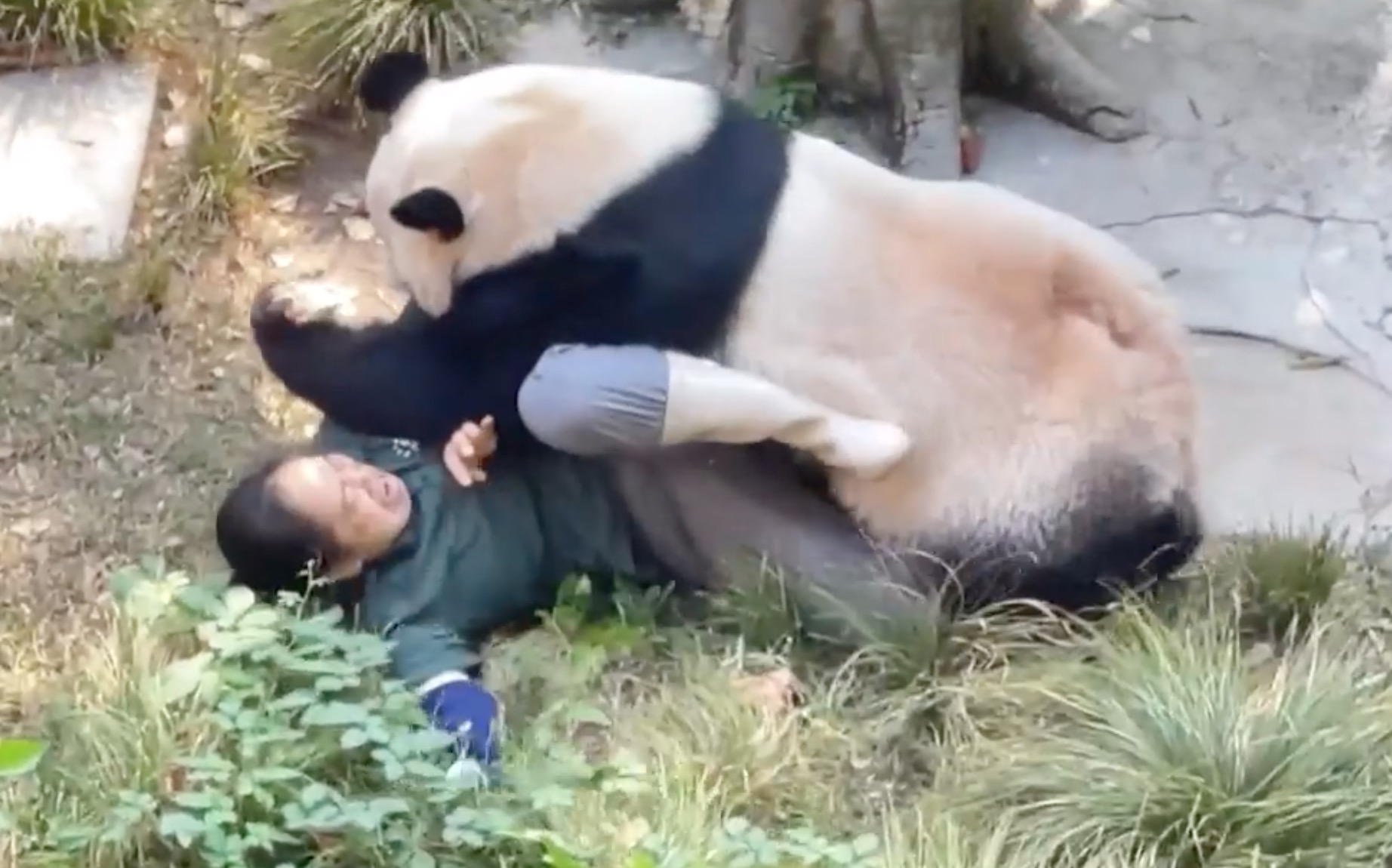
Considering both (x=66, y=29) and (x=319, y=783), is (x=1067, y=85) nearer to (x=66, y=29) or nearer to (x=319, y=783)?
(x=66, y=29)

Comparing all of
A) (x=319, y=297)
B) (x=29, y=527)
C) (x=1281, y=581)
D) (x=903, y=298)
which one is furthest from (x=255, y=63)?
(x=1281, y=581)

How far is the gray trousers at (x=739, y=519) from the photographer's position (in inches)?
131

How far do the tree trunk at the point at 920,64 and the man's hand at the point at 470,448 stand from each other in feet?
5.58

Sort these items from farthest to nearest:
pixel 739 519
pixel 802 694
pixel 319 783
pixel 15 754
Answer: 1. pixel 739 519
2. pixel 802 694
3. pixel 319 783
4. pixel 15 754

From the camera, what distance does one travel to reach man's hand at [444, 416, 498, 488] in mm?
3352

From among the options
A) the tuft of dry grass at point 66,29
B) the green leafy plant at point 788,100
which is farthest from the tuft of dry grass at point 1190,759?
the tuft of dry grass at point 66,29

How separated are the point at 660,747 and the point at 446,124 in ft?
3.60

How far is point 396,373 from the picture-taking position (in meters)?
3.33

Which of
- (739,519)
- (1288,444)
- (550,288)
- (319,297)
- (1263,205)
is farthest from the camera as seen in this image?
(1263,205)

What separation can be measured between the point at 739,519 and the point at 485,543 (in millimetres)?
465

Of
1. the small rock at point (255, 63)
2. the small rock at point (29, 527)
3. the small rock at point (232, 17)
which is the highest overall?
the small rock at point (232, 17)

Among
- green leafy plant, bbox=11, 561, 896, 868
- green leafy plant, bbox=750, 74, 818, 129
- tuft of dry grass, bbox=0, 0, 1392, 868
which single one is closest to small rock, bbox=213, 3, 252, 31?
tuft of dry grass, bbox=0, 0, 1392, 868

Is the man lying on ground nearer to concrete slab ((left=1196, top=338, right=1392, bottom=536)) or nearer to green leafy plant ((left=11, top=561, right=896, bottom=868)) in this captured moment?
green leafy plant ((left=11, top=561, right=896, bottom=868))

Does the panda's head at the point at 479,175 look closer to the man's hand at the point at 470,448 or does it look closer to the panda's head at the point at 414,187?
the panda's head at the point at 414,187
